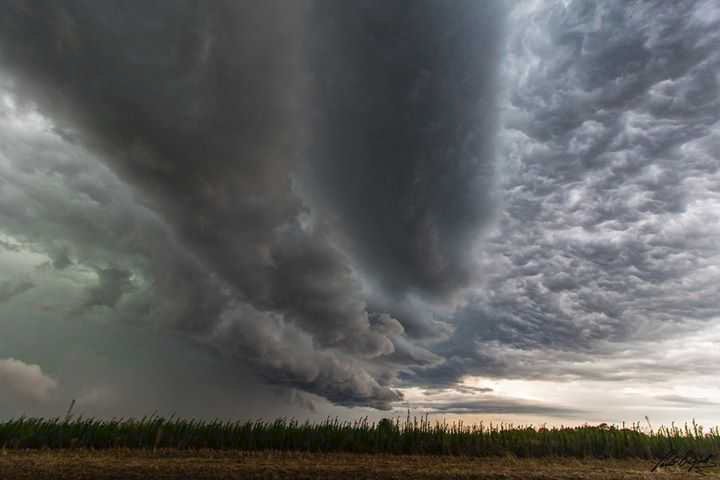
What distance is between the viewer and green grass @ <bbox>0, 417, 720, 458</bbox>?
2783cm

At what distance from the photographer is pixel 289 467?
20.3 meters

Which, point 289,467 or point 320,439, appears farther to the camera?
point 320,439

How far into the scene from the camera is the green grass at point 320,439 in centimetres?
2783

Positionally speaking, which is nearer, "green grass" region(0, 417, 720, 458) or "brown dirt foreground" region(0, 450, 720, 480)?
"brown dirt foreground" region(0, 450, 720, 480)

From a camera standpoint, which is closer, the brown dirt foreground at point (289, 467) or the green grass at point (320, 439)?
the brown dirt foreground at point (289, 467)
